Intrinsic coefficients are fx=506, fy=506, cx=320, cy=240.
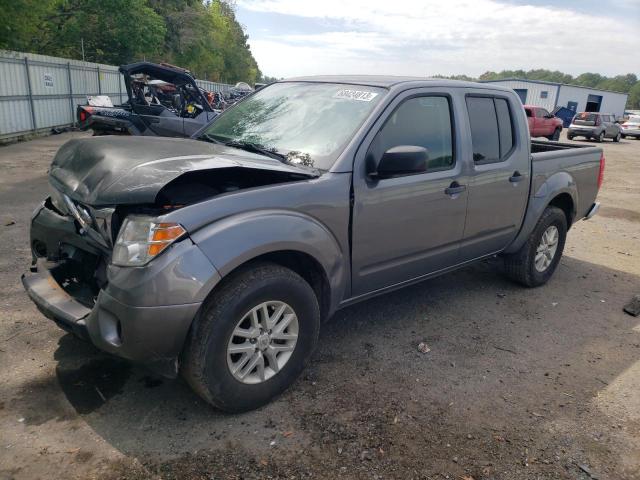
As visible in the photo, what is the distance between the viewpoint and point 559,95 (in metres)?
48.5

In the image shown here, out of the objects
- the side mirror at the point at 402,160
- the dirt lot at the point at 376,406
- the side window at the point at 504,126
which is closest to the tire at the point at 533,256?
the dirt lot at the point at 376,406

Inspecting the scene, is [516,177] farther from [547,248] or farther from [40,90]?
[40,90]

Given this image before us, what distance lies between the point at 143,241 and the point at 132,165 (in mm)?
505

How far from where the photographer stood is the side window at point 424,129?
3.49 m

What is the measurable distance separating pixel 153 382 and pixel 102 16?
27.7 m

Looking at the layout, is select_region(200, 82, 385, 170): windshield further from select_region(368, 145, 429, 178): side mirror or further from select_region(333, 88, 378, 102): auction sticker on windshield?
select_region(368, 145, 429, 178): side mirror

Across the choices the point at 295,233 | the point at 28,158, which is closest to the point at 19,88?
the point at 28,158

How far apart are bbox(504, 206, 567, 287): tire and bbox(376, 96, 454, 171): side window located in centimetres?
163

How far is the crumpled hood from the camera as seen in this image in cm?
255

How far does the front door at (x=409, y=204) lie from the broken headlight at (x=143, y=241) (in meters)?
1.23

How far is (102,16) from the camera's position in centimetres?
2586

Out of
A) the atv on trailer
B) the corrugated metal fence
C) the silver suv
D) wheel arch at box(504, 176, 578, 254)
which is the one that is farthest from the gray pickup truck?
the silver suv

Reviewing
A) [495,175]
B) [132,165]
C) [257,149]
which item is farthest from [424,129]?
[132,165]

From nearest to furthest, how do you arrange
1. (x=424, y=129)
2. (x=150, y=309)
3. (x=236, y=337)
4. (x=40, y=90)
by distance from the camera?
(x=150, y=309) → (x=236, y=337) → (x=424, y=129) → (x=40, y=90)
